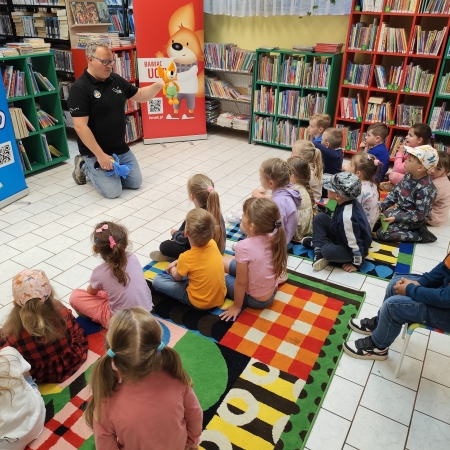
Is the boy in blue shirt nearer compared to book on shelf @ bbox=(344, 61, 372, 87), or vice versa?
the boy in blue shirt

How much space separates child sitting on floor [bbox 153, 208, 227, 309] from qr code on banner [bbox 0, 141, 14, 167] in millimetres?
2323

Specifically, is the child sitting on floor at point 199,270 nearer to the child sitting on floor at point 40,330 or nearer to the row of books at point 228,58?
the child sitting on floor at point 40,330

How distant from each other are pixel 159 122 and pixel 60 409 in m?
4.56

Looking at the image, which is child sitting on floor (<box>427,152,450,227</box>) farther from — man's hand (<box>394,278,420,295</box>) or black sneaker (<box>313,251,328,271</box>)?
man's hand (<box>394,278,420,295</box>)

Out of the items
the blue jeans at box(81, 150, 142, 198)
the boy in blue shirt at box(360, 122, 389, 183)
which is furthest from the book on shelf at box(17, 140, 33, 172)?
the boy in blue shirt at box(360, 122, 389, 183)

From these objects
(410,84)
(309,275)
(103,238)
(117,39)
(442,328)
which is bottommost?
(309,275)

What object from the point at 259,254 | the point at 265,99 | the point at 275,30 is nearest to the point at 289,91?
the point at 265,99

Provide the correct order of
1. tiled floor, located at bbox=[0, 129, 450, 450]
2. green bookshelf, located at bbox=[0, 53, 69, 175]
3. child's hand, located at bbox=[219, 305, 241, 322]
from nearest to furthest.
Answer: tiled floor, located at bbox=[0, 129, 450, 450] → child's hand, located at bbox=[219, 305, 241, 322] → green bookshelf, located at bbox=[0, 53, 69, 175]

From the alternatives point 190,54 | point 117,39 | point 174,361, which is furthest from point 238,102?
point 174,361

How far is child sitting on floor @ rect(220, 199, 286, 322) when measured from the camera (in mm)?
2422

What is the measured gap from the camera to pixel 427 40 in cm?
454

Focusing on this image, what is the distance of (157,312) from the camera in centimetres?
262

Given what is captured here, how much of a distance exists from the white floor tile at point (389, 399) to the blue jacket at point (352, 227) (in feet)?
3.48

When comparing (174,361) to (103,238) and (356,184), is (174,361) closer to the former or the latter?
(103,238)
